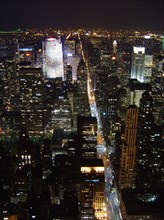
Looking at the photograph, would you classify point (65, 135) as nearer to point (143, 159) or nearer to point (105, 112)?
point (105, 112)

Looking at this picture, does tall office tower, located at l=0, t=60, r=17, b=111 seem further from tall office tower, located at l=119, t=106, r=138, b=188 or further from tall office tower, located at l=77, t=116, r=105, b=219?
tall office tower, located at l=77, t=116, r=105, b=219

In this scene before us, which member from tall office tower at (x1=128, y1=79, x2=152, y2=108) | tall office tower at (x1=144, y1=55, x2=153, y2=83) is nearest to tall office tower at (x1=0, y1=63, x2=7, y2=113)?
tall office tower at (x1=128, y1=79, x2=152, y2=108)

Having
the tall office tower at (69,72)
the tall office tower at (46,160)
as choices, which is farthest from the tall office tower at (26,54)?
the tall office tower at (46,160)

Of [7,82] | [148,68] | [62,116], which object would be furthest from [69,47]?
[62,116]

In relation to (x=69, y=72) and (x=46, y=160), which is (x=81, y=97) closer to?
(x=69, y=72)

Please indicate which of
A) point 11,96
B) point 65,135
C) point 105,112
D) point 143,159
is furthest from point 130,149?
point 11,96
